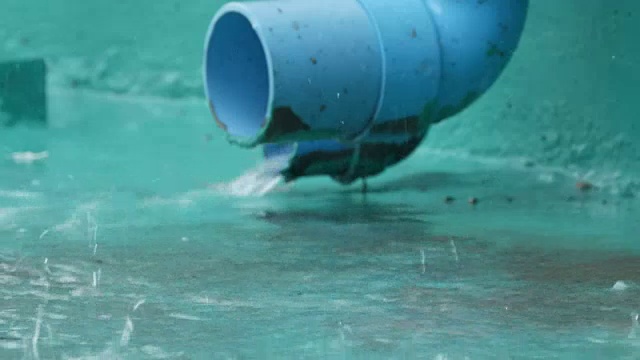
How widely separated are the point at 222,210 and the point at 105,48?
3814mm

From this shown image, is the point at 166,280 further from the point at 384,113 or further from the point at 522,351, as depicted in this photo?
the point at 384,113

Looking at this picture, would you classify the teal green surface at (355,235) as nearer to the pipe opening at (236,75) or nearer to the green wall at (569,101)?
the green wall at (569,101)

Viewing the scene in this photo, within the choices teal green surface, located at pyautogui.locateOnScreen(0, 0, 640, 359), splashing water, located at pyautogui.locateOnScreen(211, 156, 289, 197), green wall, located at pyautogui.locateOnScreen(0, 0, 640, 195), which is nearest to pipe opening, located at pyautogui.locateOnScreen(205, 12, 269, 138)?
splashing water, located at pyautogui.locateOnScreen(211, 156, 289, 197)

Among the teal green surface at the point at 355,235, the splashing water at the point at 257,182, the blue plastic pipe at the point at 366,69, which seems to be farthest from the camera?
the splashing water at the point at 257,182

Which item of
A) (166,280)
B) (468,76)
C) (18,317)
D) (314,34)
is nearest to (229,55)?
(314,34)

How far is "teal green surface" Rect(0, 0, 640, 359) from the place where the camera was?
285cm

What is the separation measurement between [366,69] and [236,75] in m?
0.82

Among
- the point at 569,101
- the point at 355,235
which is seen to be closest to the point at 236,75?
the point at 355,235

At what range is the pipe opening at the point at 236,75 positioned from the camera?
523cm

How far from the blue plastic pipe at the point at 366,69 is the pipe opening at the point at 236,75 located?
3cm

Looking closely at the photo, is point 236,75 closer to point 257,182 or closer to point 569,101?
point 257,182

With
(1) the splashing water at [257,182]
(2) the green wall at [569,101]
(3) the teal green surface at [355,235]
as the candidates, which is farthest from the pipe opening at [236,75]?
(2) the green wall at [569,101]

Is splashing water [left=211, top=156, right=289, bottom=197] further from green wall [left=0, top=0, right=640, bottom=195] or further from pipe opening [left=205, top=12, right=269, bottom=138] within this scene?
green wall [left=0, top=0, right=640, bottom=195]

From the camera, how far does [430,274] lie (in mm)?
3576
